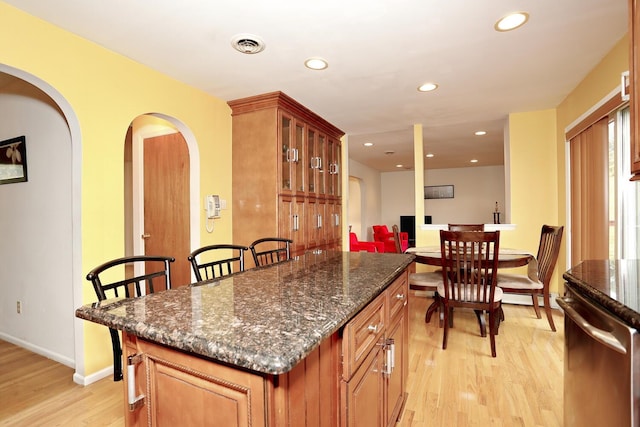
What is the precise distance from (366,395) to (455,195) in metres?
8.57

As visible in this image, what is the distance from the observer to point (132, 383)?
34.9 inches

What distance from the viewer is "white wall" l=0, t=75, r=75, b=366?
7.84 feet

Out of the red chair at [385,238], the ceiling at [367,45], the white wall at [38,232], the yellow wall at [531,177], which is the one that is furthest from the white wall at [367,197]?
the white wall at [38,232]

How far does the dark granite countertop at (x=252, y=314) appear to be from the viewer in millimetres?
671

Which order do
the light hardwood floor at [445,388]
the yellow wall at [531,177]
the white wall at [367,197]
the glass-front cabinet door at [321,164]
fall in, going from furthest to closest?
the white wall at [367,197] < the glass-front cabinet door at [321,164] < the yellow wall at [531,177] < the light hardwood floor at [445,388]

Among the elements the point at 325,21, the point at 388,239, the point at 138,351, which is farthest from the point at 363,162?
the point at 138,351

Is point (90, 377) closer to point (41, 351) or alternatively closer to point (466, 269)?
point (41, 351)

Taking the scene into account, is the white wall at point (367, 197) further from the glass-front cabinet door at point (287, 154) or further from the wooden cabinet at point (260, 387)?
the wooden cabinet at point (260, 387)

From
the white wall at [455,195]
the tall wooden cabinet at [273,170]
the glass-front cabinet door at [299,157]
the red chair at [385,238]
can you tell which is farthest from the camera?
the white wall at [455,195]

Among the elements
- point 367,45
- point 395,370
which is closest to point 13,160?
point 367,45

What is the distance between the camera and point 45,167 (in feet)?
8.21

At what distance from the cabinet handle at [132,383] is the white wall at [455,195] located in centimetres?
881

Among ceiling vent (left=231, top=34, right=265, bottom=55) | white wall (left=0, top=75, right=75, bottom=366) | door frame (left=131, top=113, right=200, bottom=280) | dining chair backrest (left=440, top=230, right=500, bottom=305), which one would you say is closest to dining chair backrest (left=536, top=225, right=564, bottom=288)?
dining chair backrest (left=440, top=230, right=500, bottom=305)

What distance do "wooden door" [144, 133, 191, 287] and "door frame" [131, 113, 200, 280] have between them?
5 cm
